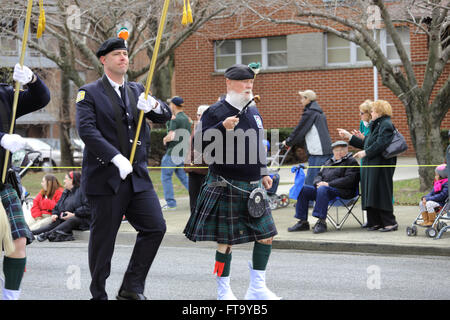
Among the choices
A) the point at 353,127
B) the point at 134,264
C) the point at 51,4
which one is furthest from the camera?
the point at 353,127

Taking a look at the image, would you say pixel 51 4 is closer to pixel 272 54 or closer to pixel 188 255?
pixel 188 255

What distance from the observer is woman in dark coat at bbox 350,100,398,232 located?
9.71 metres

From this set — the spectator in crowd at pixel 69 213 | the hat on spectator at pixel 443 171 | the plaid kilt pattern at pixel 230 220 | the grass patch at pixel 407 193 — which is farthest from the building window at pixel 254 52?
the plaid kilt pattern at pixel 230 220

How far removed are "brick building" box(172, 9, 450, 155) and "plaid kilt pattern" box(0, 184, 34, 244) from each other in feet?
49.6

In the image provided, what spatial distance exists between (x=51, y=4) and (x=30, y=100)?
956 centimetres

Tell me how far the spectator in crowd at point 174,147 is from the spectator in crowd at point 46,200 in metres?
1.96

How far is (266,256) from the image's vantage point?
19.5 ft

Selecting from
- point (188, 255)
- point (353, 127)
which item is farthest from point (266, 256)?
point (353, 127)

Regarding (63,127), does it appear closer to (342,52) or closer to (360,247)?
(342,52)

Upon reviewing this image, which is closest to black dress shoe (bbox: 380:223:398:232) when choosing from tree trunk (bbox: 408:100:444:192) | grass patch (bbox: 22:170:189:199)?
tree trunk (bbox: 408:100:444:192)

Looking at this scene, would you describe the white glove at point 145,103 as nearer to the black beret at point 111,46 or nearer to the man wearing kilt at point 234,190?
the black beret at point 111,46

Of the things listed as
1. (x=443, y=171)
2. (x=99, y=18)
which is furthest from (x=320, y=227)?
(x=99, y=18)

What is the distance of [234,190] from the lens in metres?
5.98
